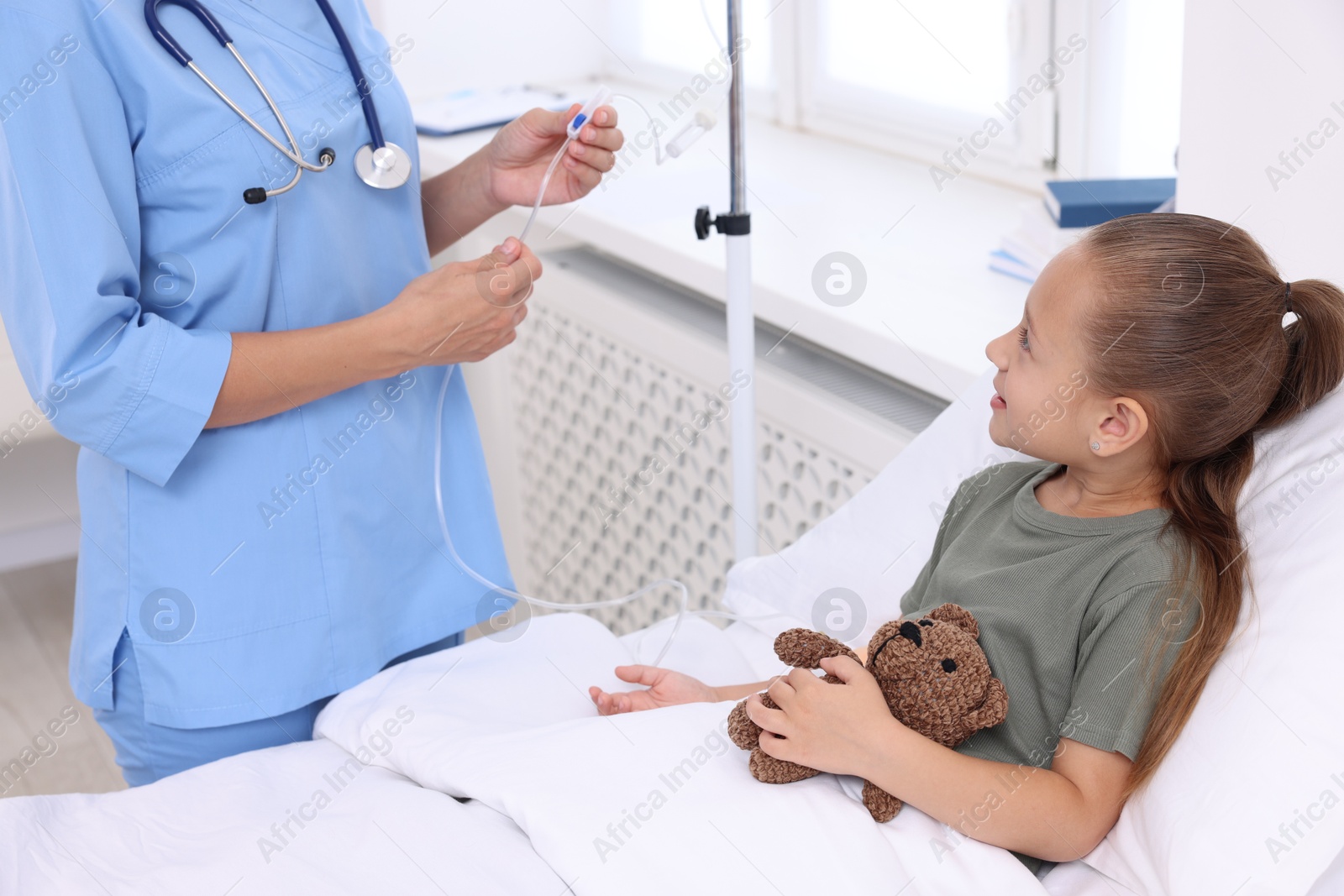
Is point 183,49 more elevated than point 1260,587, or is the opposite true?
point 183,49

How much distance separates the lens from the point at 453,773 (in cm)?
96

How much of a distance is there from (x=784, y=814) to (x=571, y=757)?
0.17 meters

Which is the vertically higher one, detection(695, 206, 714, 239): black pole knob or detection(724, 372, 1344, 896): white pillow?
detection(695, 206, 714, 239): black pole knob

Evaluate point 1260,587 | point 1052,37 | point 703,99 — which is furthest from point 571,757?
point 703,99

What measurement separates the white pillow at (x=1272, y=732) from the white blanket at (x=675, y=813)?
11 centimetres

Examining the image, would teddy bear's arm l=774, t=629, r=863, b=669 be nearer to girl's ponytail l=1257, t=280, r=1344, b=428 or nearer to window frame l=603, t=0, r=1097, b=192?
girl's ponytail l=1257, t=280, r=1344, b=428

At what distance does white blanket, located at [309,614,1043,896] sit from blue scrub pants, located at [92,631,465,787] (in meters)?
0.16

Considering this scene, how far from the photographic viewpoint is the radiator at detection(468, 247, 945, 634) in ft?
5.29

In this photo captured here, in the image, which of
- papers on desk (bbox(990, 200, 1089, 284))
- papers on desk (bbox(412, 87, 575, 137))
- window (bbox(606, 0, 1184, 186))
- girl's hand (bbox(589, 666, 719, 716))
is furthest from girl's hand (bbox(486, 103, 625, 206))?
papers on desk (bbox(412, 87, 575, 137))

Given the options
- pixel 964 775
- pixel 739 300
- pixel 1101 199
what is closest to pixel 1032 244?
pixel 1101 199

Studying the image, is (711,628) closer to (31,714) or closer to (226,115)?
(226,115)

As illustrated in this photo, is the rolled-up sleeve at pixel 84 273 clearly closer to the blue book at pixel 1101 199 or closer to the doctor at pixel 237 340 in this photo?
the doctor at pixel 237 340

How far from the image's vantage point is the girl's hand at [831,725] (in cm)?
87

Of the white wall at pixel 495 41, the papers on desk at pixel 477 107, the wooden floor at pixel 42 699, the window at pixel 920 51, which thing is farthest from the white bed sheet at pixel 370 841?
the white wall at pixel 495 41
